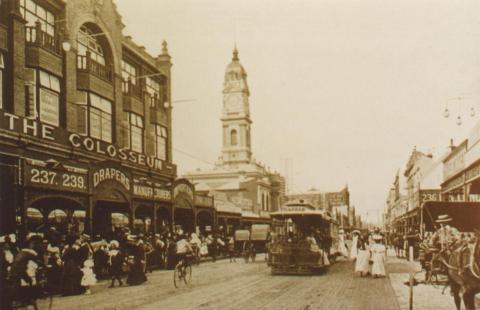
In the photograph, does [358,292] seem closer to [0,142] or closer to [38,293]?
[38,293]

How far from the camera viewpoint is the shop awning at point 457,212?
13.6 m

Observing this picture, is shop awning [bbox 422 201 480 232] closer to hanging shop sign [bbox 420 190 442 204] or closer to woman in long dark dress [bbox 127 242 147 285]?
woman in long dark dress [bbox 127 242 147 285]

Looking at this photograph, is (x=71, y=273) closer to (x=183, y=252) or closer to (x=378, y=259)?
(x=183, y=252)

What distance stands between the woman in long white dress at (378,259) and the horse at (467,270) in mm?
9670

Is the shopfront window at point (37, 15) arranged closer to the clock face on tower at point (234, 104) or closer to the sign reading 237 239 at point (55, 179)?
the sign reading 237 239 at point (55, 179)

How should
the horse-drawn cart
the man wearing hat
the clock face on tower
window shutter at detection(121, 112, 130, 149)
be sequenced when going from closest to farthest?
the horse-drawn cart
the man wearing hat
window shutter at detection(121, 112, 130, 149)
the clock face on tower

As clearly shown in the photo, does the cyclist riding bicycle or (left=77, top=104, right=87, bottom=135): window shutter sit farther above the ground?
(left=77, top=104, right=87, bottom=135): window shutter

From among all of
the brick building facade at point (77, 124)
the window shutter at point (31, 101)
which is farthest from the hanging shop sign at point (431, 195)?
the window shutter at point (31, 101)

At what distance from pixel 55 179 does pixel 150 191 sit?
8620 mm

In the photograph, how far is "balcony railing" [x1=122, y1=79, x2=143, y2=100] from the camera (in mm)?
32906

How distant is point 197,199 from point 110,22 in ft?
38.7

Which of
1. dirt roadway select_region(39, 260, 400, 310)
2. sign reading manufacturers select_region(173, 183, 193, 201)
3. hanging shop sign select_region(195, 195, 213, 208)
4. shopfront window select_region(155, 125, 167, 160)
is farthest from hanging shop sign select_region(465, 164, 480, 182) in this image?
shopfront window select_region(155, 125, 167, 160)

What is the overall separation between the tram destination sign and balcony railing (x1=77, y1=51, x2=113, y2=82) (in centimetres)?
889

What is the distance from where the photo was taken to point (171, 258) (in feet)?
85.8
